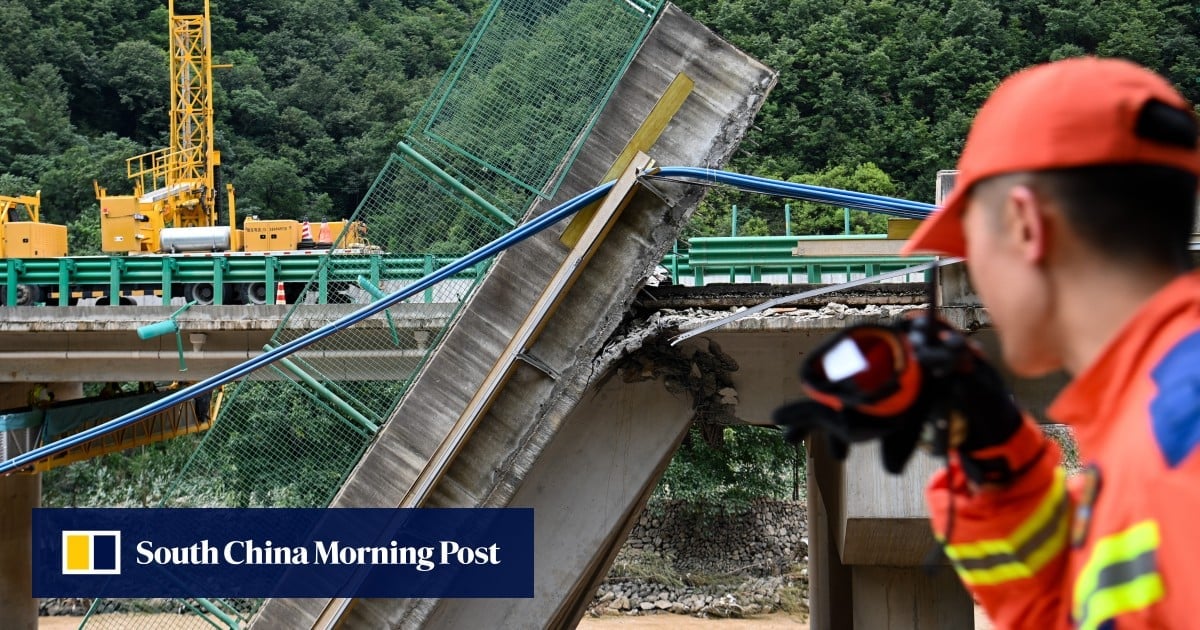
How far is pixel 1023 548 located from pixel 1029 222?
534 millimetres

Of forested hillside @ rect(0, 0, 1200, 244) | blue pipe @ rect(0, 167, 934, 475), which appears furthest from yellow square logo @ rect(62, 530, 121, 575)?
forested hillside @ rect(0, 0, 1200, 244)

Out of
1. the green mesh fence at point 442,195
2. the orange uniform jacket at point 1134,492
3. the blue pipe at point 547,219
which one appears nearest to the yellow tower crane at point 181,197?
the green mesh fence at point 442,195

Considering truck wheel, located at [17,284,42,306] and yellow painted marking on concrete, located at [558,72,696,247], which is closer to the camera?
yellow painted marking on concrete, located at [558,72,696,247]

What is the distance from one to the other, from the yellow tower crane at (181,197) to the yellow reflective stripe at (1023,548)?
80.7ft

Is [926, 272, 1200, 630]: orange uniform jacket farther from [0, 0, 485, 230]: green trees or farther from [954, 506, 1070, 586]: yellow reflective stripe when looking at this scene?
[0, 0, 485, 230]: green trees

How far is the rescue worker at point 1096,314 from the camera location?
1.21 meters

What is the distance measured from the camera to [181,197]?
31.5 m

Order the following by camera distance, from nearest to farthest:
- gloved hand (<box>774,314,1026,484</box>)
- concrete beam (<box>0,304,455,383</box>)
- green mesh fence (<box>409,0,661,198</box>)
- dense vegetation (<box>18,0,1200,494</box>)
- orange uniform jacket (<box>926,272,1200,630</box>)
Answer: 1. orange uniform jacket (<box>926,272,1200,630</box>)
2. gloved hand (<box>774,314,1026,484</box>)
3. green mesh fence (<box>409,0,661,198</box>)
4. concrete beam (<box>0,304,455,383</box>)
5. dense vegetation (<box>18,0,1200,494</box>)

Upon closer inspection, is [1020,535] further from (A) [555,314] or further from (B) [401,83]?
(B) [401,83]

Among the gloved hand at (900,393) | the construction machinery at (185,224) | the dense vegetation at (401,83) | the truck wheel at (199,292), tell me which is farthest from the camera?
the dense vegetation at (401,83)

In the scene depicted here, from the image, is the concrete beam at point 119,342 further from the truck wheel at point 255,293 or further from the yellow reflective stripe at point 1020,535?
the yellow reflective stripe at point 1020,535

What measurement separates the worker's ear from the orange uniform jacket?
14 centimetres

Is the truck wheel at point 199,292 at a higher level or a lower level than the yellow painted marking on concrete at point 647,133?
higher

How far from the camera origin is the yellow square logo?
10070mm
